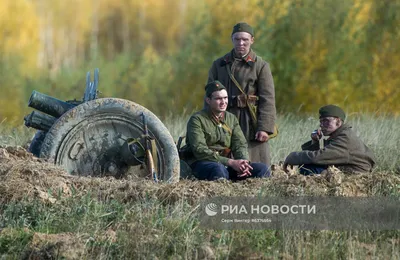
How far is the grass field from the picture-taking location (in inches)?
263

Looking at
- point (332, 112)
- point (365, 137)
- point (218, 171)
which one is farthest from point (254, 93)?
point (365, 137)

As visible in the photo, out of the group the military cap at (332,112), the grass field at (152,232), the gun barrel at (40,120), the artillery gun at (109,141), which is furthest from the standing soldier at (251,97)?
the gun barrel at (40,120)

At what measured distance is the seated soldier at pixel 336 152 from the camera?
948 centimetres

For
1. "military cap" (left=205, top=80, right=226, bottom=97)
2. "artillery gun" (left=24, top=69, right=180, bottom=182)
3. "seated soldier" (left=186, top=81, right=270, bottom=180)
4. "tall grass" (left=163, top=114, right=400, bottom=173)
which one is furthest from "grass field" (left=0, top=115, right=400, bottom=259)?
"tall grass" (left=163, top=114, right=400, bottom=173)

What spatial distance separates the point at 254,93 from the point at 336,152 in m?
1.41

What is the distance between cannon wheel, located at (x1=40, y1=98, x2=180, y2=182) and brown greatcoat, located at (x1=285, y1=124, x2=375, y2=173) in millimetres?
1509

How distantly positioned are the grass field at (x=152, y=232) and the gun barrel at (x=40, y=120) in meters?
0.94

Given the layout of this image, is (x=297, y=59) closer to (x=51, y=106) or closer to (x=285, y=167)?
(x=285, y=167)

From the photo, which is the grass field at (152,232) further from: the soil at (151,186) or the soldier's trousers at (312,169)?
the soldier's trousers at (312,169)

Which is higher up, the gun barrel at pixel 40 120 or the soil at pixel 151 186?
the gun barrel at pixel 40 120

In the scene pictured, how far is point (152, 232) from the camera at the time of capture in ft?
22.7

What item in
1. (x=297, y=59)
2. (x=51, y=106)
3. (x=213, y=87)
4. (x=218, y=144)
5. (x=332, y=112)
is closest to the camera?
(x=51, y=106)

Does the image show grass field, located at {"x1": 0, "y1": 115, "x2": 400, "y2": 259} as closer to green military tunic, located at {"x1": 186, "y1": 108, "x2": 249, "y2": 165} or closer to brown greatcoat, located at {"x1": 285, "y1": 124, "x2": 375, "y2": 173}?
green military tunic, located at {"x1": 186, "y1": 108, "x2": 249, "y2": 165}

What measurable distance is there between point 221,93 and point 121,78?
67.2 feet
